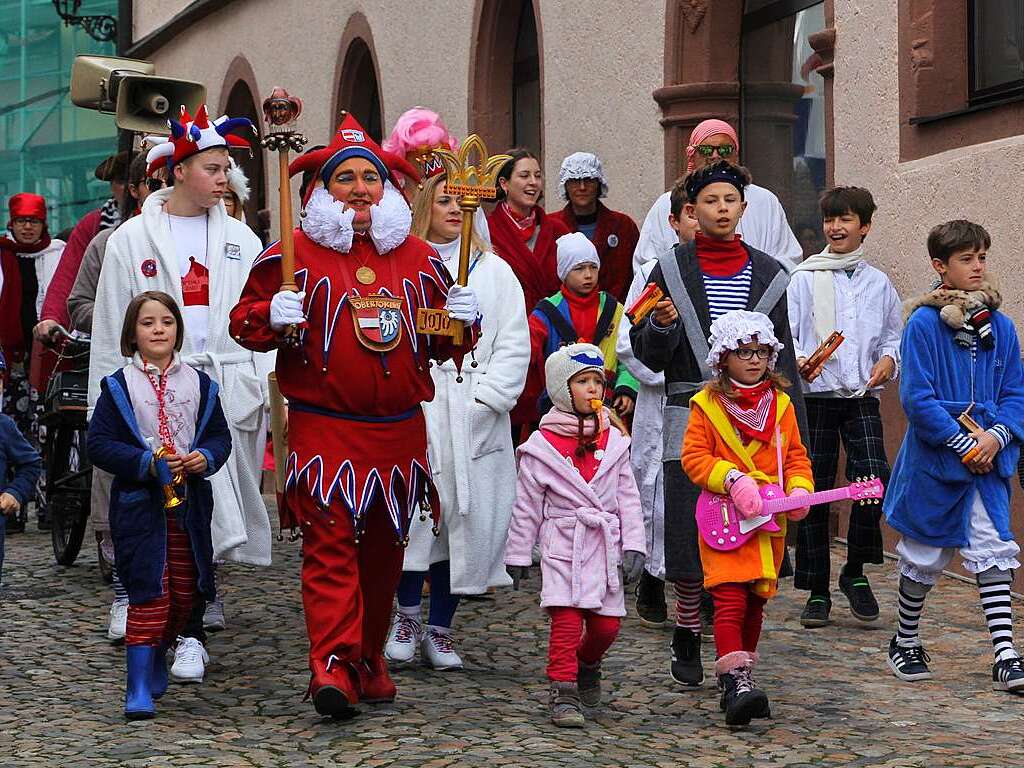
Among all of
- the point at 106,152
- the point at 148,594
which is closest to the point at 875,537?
the point at 148,594

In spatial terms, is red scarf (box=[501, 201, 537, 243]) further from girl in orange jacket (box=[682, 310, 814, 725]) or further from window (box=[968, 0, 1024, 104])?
girl in orange jacket (box=[682, 310, 814, 725])

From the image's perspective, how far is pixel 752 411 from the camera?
676 centimetres

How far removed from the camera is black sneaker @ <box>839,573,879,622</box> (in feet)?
28.2

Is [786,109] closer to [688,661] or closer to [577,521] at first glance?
[688,661]

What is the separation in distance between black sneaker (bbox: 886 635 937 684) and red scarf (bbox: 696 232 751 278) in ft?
5.15

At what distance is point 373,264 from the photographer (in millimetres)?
6926

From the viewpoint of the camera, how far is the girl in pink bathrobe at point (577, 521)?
6.70 meters

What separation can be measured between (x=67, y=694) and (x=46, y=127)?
3021cm

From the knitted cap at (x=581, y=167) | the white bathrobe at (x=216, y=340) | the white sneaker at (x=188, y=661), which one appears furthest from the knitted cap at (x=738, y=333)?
the knitted cap at (x=581, y=167)

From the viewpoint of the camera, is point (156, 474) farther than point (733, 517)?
Yes

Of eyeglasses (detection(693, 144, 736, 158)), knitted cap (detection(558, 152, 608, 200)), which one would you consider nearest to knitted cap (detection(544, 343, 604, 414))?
eyeglasses (detection(693, 144, 736, 158))

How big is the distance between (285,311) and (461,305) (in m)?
0.67

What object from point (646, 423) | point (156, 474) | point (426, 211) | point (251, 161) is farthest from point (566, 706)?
point (251, 161)

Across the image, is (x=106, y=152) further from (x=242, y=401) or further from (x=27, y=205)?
(x=242, y=401)
